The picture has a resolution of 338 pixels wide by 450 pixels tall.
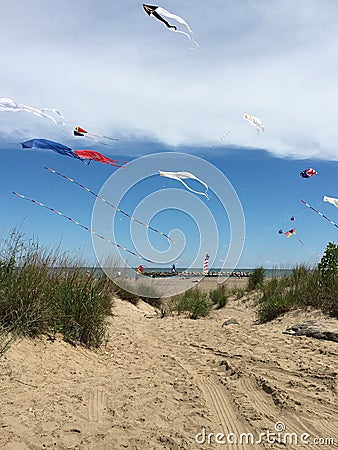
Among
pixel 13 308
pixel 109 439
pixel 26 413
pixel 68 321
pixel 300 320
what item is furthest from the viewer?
pixel 300 320

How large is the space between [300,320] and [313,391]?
521 centimetres

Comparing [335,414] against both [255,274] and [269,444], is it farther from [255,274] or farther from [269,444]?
[255,274]

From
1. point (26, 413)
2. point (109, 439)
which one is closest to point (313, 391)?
point (109, 439)

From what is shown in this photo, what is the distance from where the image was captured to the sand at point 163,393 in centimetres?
348

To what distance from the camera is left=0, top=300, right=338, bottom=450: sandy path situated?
11.4 ft

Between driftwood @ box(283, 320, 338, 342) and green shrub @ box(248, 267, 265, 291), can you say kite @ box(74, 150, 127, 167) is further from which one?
green shrub @ box(248, 267, 265, 291)

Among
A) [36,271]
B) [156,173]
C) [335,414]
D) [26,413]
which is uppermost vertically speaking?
[156,173]

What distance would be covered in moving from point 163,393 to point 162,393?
0.03 feet

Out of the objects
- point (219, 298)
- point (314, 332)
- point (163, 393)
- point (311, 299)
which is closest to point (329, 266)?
point (311, 299)

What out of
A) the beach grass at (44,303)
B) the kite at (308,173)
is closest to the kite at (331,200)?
the kite at (308,173)

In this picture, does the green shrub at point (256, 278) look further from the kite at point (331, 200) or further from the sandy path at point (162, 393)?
the sandy path at point (162, 393)

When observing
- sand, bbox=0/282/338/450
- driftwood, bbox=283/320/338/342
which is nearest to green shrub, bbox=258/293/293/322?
driftwood, bbox=283/320/338/342

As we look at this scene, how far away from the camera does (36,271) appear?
6.51 meters

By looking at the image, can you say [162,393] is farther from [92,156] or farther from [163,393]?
[92,156]
